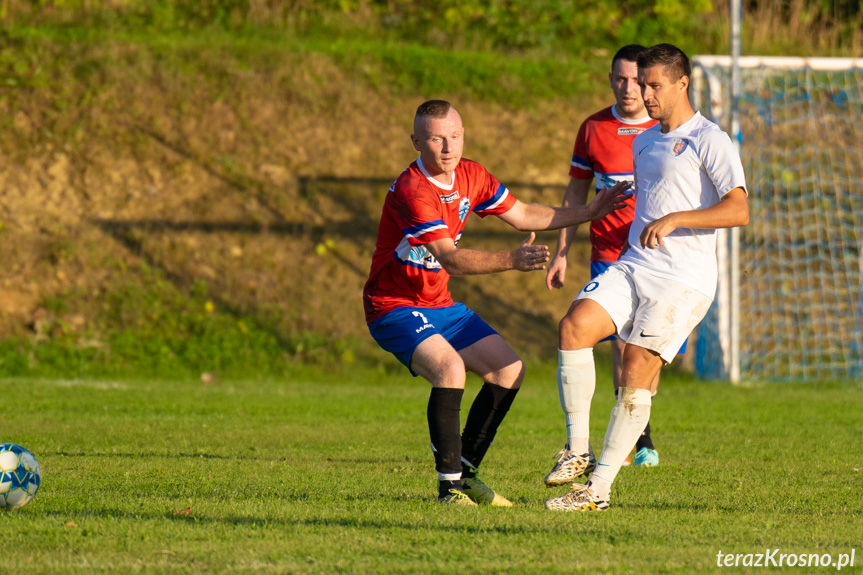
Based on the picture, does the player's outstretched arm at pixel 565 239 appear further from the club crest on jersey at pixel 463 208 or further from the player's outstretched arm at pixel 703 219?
the player's outstretched arm at pixel 703 219

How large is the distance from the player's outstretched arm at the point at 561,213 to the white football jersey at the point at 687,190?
1.58 ft

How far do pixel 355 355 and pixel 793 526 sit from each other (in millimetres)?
9205

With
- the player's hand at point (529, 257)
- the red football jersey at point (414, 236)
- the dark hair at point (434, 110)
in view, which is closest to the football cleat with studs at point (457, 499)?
the red football jersey at point (414, 236)

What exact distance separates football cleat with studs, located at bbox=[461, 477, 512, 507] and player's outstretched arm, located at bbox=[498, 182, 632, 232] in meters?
1.38

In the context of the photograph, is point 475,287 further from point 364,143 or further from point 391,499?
point 391,499

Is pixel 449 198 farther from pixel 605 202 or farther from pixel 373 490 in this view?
pixel 373 490

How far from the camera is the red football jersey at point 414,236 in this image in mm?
4910

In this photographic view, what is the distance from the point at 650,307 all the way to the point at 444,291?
1148 mm

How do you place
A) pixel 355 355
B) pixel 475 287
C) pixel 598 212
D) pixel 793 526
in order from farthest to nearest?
pixel 475 287 < pixel 355 355 < pixel 598 212 < pixel 793 526

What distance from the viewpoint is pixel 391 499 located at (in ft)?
16.0

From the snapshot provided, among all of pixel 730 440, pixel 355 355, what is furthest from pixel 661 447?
pixel 355 355

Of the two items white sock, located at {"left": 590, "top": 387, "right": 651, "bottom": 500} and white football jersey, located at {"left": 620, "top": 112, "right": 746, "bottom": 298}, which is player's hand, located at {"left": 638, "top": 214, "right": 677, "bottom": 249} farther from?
white sock, located at {"left": 590, "top": 387, "right": 651, "bottom": 500}

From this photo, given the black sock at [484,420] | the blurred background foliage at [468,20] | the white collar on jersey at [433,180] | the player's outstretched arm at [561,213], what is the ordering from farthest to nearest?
the blurred background foliage at [468,20]
the player's outstretched arm at [561,213]
the black sock at [484,420]
the white collar on jersey at [433,180]

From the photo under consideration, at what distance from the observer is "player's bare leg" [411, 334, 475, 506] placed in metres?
4.82
